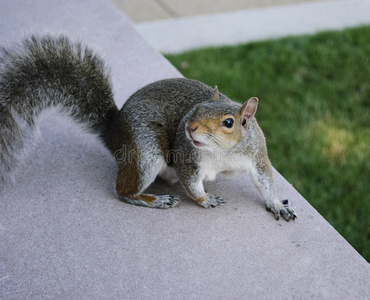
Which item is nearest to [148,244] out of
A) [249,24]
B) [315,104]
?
[315,104]

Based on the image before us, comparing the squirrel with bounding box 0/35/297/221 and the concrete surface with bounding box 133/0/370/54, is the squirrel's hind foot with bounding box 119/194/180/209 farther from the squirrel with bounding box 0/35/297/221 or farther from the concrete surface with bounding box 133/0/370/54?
the concrete surface with bounding box 133/0/370/54

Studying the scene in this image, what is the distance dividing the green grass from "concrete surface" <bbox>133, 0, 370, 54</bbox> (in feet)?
0.59

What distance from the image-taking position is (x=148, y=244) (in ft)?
6.67

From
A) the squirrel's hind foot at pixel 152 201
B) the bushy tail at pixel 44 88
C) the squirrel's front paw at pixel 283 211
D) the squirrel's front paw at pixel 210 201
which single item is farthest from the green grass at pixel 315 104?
the bushy tail at pixel 44 88

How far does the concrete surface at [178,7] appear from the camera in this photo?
518 centimetres

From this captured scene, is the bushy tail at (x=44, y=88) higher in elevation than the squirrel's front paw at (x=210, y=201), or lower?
higher

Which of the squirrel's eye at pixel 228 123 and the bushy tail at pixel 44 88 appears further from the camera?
the bushy tail at pixel 44 88

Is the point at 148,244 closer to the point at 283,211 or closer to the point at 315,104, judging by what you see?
the point at 283,211

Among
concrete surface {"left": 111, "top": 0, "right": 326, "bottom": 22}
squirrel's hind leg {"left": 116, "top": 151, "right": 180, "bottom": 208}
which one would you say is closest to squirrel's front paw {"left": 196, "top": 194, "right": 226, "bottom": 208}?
squirrel's hind leg {"left": 116, "top": 151, "right": 180, "bottom": 208}

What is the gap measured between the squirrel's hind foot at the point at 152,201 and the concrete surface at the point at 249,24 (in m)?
2.45

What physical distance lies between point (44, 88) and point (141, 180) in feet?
1.88

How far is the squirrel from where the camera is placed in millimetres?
2076

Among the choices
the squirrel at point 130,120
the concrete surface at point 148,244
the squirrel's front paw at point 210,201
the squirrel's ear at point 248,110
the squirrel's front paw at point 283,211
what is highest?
the squirrel's ear at point 248,110

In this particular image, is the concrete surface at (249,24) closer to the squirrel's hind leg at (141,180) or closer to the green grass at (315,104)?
the green grass at (315,104)
